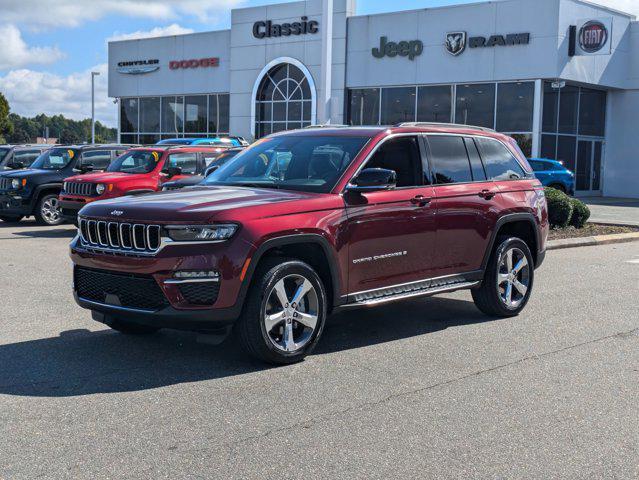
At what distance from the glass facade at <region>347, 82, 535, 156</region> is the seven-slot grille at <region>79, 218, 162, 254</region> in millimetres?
24338

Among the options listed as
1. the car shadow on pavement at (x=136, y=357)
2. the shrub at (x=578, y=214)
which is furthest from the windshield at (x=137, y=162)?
the shrub at (x=578, y=214)

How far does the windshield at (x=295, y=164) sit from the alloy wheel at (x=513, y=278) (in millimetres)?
2185

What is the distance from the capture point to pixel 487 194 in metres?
7.97

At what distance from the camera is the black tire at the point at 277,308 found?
5.87m

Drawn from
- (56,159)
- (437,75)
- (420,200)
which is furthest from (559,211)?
(437,75)

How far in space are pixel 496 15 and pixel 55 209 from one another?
20.2 meters

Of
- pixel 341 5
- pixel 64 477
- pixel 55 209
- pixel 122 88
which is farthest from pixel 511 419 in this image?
pixel 122 88

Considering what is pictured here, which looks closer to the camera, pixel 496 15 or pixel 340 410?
pixel 340 410

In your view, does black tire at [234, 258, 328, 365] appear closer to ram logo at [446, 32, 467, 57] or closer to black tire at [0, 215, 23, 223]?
black tire at [0, 215, 23, 223]

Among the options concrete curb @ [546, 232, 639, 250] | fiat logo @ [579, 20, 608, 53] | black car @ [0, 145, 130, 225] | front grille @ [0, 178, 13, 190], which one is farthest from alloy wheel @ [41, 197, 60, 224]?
fiat logo @ [579, 20, 608, 53]

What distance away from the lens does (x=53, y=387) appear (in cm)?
551

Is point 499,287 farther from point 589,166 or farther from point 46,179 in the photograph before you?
Result: point 589,166

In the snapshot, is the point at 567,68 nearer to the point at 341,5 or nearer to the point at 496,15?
the point at 496,15

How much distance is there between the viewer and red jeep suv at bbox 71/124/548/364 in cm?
572
